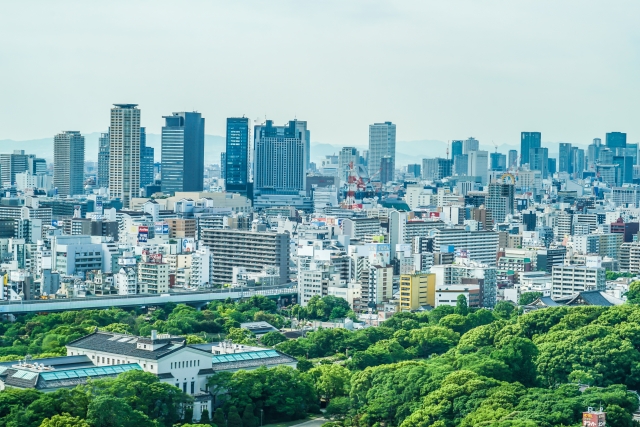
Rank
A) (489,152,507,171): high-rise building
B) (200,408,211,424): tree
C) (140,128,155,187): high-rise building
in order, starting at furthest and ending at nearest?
(489,152,507,171): high-rise building, (140,128,155,187): high-rise building, (200,408,211,424): tree

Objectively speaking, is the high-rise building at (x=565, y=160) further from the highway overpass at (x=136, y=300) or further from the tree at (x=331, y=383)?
the tree at (x=331, y=383)

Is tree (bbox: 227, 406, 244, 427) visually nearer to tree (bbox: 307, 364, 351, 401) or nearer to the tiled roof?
the tiled roof

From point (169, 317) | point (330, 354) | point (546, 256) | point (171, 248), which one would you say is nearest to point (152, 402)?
point (330, 354)

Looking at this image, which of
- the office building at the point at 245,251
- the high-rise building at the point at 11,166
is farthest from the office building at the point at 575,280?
the high-rise building at the point at 11,166

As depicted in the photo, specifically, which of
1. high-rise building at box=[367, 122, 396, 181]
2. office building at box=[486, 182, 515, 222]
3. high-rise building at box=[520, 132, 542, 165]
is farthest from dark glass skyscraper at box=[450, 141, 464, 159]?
office building at box=[486, 182, 515, 222]

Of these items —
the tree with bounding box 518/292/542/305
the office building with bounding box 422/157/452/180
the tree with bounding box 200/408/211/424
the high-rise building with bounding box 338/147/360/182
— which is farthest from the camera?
the office building with bounding box 422/157/452/180
